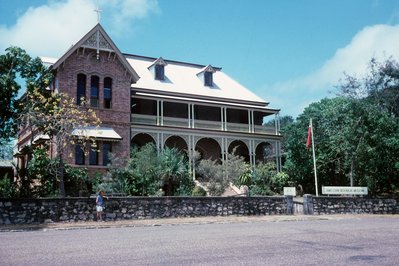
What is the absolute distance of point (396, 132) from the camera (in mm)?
30266

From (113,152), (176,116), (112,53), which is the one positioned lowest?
(113,152)

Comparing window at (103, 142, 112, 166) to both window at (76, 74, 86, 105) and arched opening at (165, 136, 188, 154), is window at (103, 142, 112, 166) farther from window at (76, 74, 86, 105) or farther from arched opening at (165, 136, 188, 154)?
arched opening at (165, 136, 188, 154)

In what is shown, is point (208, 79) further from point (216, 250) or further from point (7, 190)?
point (216, 250)

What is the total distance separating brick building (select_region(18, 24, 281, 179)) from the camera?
30.1 m

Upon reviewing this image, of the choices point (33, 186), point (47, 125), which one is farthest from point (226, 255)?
point (33, 186)

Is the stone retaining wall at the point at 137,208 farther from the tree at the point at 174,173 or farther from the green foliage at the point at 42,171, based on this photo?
the green foliage at the point at 42,171

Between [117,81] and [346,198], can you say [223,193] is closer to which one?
[346,198]

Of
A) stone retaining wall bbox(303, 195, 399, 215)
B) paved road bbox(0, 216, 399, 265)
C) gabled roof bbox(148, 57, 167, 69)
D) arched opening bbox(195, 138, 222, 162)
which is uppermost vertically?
gabled roof bbox(148, 57, 167, 69)

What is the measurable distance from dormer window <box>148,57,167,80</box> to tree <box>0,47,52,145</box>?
1442 cm

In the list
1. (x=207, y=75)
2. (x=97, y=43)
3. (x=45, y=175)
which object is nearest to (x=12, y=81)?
(x=45, y=175)

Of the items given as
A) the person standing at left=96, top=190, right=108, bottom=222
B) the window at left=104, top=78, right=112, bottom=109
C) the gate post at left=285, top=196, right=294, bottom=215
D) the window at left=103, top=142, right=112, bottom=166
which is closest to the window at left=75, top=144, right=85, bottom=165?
the window at left=103, top=142, right=112, bottom=166

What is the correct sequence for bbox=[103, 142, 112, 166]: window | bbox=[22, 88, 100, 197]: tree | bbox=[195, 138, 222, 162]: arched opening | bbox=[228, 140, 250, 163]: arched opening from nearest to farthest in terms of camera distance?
bbox=[22, 88, 100, 197]: tree
bbox=[103, 142, 112, 166]: window
bbox=[195, 138, 222, 162]: arched opening
bbox=[228, 140, 250, 163]: arched opening

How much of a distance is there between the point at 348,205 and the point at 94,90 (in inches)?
690

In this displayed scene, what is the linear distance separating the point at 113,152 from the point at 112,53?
6.78m
